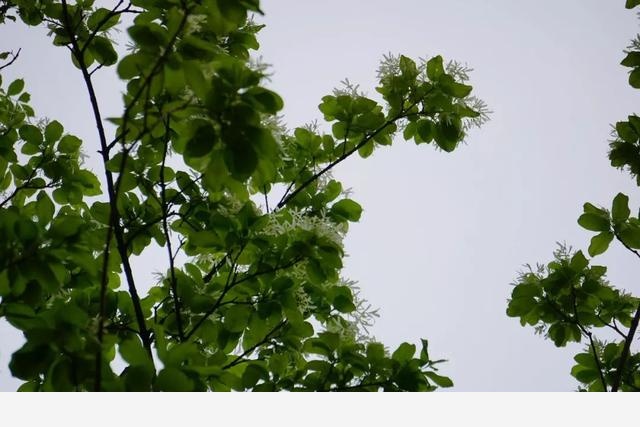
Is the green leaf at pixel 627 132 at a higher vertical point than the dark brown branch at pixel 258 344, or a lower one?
higher

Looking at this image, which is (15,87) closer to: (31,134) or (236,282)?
(31,134)

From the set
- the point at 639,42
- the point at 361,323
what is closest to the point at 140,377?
the point at 361,323

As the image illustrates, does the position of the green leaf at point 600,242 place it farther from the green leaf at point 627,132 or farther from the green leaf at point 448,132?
the green leaf at point 448,132

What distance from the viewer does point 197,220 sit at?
84.2 inches

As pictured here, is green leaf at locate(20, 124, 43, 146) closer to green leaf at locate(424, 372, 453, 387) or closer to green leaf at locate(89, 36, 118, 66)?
green leaf at locate(89, 36, 118, 66)

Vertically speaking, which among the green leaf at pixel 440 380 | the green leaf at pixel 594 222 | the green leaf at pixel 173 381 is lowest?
the green leaf at pixel 173 381

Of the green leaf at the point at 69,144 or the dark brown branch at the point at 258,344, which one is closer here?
the dark brown branch at the point at 258,344

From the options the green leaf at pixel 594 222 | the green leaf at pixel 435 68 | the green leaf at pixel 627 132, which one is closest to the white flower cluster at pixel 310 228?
the green leaf at pixel 435 68

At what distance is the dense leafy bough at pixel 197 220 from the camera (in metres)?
1.22

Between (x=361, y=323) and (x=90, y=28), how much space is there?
5.06 ft

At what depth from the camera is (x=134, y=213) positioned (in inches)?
87.9

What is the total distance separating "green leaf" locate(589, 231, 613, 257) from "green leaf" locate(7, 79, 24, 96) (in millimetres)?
2536

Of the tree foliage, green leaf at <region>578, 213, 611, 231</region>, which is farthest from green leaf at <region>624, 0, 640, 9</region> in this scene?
green leaf at <region>578, 213, 611, 231</region>

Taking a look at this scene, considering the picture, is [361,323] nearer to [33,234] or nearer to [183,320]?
[183,320]
